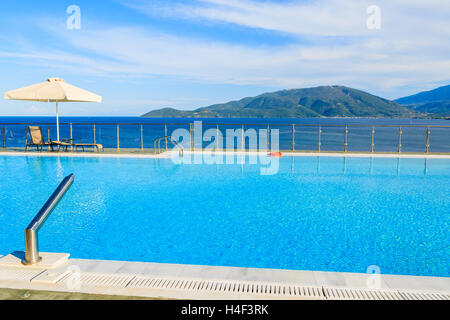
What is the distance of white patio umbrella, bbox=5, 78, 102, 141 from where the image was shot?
9.24 meters

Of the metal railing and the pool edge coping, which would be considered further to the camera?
the metal railing

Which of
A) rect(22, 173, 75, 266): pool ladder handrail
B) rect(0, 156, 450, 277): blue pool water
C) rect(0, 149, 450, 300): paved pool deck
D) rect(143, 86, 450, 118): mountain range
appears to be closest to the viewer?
rect(0, 149, 450, 300): paved pool deck


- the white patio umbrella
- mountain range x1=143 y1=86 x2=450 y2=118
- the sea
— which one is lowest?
the sea

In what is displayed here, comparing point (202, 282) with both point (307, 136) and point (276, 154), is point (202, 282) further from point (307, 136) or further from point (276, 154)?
point (307, 136)

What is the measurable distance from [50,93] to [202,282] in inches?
354

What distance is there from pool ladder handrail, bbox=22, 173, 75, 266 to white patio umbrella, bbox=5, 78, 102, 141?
7.69 metres

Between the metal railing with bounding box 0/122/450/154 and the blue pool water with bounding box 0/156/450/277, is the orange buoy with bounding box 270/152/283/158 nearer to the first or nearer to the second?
the metal railing with bounding box 0/122/450/154

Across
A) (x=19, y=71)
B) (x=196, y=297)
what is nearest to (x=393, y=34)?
(x=196, y=297)

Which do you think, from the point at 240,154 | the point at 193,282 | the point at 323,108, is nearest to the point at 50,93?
the point at 240,154

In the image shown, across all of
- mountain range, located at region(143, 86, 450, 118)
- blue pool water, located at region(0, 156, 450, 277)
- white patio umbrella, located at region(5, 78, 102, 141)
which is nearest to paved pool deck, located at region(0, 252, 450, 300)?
blue pool water, located at region(0, 156, 450, 277)

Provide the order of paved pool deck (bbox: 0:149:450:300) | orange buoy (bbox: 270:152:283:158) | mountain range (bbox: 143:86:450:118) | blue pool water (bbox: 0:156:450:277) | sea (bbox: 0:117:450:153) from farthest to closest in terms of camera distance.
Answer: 1. mountain range (bbox: 143:86:450:118)
2. sea (bbox: 0:117:450:153)
3. orange buoy (bbox: 270:152:283:158)
4. blue pool water (bbox: 0:156:450:277)
5. paved pool deck (bbox: 0:149:450:300)

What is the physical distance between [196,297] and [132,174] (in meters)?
5.88

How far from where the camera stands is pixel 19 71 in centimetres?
2028
